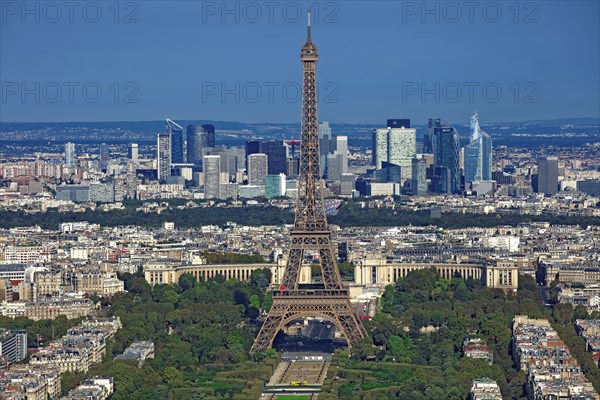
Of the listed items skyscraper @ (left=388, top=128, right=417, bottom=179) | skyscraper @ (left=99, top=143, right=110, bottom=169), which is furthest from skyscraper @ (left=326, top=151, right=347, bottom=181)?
skyscraper @ (left=99, top=143, right=110, bottom=169)

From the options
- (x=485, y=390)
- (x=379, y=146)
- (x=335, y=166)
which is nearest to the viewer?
(x=485, y=390)

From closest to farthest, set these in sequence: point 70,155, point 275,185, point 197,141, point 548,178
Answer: point 275,185
point 548,178
point 197,141
point 70,155

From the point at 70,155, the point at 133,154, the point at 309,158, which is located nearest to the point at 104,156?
the point at 133,154

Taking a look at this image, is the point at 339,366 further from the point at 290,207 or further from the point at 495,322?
the point at 290,207

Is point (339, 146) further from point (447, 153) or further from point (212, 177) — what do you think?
point (212, 177)

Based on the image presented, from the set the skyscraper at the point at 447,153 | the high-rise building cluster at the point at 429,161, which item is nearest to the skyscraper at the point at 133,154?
the high-rise building cluster at the point at 429,161

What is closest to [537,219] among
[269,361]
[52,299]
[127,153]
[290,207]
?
[290,207]
